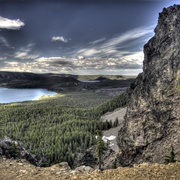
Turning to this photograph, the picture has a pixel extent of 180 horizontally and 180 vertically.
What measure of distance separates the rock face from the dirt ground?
51041 millimetres

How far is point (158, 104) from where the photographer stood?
7912 cm

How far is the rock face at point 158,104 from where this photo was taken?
237 feet

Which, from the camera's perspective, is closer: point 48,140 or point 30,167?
point 30,167

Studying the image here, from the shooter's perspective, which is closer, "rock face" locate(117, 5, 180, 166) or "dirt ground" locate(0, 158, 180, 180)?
"dirt ground" locate(0, 158, 180, 180)

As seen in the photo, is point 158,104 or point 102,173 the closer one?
point 102,173

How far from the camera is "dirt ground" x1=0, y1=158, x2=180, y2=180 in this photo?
1650 centimetres

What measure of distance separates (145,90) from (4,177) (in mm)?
77622

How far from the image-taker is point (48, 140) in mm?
135875

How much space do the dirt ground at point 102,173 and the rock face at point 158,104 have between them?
51.0 metres

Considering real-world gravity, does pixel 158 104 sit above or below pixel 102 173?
below

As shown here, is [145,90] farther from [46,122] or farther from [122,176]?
[46,122]

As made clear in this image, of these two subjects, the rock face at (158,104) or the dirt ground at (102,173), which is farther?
the rock face at (158,104)

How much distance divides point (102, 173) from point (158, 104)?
66.6m

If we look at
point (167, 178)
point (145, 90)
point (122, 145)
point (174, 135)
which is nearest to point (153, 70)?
point (145, 90)
